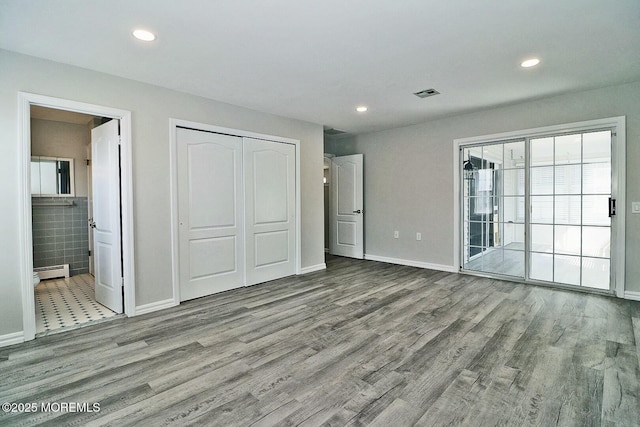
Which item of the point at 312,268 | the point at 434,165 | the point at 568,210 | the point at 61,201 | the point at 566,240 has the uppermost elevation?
the point at 434,165

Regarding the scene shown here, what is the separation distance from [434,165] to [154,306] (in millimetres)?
4669

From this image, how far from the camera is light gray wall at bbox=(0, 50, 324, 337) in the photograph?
268 centimetres

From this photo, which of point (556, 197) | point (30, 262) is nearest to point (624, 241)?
point (556, 197)

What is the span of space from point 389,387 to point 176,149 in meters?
3.33

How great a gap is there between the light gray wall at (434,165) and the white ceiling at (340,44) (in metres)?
0.33

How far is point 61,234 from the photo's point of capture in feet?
16.3

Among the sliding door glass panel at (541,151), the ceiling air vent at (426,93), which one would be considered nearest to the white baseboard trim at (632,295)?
the sliding door glass panel at (541,151)

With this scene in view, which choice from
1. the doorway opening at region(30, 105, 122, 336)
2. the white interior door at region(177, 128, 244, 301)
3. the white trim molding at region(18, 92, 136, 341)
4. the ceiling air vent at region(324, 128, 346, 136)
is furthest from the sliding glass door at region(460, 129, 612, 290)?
the doorway opening at region(30, 105, 122, 336)

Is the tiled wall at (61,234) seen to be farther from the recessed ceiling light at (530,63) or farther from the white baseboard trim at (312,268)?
the recessed ceiling light at (530,63)

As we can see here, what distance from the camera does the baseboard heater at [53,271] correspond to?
4789 millimetres

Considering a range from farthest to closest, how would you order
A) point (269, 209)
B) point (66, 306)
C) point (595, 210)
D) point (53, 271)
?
1. point (53, 271)
2. point (269, 209)
3. point (595, 210)
4. point (66, 306)

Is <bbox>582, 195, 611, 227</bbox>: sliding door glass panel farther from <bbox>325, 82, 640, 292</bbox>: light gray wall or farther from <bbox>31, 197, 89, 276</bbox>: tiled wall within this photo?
<bbox>31, 197, 89, 276</bbox>: tiled wall

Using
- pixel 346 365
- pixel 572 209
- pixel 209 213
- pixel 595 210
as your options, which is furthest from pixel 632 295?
pixel 209 213

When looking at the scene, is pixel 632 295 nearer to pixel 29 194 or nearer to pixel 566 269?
pixel 566 269
